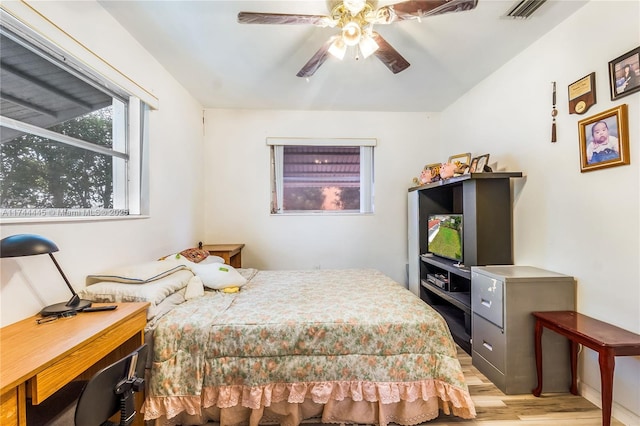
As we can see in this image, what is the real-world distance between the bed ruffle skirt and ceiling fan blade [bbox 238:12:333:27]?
2.13 metres

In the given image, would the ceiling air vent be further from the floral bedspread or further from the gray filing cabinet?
the floral bedspread

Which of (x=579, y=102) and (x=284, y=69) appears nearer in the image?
(x=579, y=102)

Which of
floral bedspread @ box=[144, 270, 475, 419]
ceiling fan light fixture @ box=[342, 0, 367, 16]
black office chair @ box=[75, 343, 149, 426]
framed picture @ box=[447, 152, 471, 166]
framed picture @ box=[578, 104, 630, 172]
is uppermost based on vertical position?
ceiling fan light fixture @ box=[342, 0, 367, 16]

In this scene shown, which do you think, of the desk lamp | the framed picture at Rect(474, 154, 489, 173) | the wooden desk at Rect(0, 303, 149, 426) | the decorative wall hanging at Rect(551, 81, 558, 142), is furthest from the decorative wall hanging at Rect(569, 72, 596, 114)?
the desk lamp

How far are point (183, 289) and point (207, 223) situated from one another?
189 cm

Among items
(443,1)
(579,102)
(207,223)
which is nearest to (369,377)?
(443,1)

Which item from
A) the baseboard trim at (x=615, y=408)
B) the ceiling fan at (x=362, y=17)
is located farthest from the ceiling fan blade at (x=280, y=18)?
the baseboard trim at (x=615, y=408)

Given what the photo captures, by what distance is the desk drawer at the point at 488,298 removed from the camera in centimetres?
198

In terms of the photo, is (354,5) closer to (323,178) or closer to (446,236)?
(446,236)

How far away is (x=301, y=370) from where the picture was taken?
1558 mm

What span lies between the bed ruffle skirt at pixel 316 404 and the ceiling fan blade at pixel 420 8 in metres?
2.12

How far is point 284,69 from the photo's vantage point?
267 centimetres

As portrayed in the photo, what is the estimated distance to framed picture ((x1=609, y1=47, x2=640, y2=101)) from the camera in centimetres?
156

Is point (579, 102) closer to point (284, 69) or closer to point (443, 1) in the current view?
point (443, 1)
